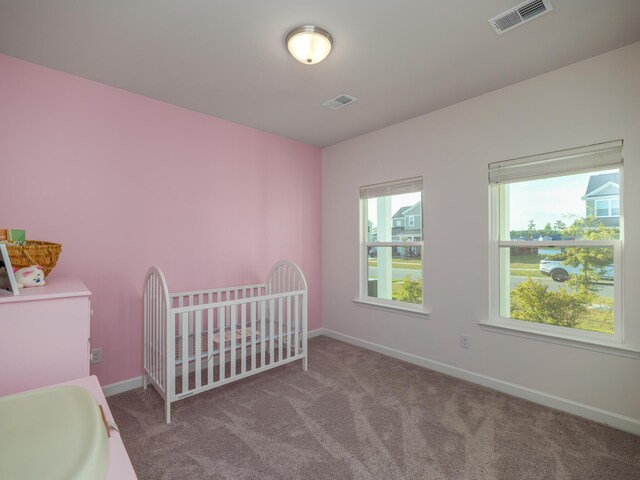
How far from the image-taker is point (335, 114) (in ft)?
9.30

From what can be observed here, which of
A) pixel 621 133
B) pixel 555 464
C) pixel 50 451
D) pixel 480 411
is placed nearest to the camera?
pixel 50 451

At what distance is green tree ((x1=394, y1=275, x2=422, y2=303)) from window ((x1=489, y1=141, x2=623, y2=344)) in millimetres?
681

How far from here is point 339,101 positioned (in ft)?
8.43

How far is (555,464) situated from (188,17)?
296 cm

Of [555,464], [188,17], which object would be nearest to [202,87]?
[188,17]

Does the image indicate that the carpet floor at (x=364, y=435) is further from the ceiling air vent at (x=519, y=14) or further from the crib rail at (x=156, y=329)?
the ceiling air vent at (x=519, y=14)

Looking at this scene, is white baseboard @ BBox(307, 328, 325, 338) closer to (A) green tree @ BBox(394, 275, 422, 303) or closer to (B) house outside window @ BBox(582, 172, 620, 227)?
(A) green tree @ BBox(394, 275, 422, 303)

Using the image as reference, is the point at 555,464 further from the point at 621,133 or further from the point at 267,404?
the point at 621,133

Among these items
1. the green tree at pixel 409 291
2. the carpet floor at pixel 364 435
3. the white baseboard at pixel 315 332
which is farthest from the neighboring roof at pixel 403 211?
the white baseboard at pixel 315 332

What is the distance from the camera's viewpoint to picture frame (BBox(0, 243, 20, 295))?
118 centimetres

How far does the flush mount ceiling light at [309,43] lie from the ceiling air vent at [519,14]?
2.85 ft

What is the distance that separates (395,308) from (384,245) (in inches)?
25.3

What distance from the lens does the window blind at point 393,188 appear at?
2959 millimetres

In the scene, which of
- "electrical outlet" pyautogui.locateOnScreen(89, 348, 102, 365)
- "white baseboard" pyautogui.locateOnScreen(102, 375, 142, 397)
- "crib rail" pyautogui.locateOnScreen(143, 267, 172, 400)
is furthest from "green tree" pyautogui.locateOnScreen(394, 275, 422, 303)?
"electrical outlet" pyautogui.locateOnScreen(89, 348, 102, 365)
